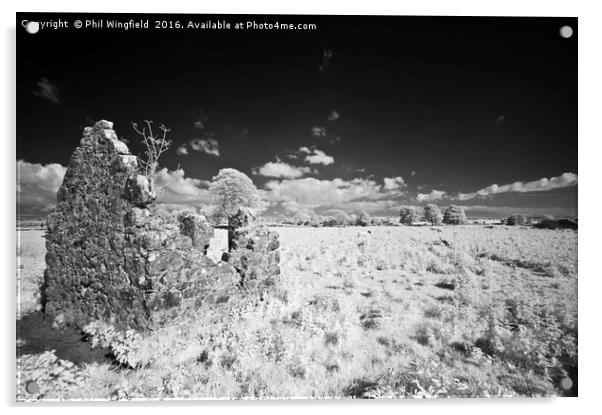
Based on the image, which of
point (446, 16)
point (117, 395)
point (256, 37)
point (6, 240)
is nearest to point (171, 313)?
point (117, 395)

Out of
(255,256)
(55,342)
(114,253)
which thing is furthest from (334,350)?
(55,342)

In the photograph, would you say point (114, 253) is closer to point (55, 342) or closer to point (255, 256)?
point (55, 342)

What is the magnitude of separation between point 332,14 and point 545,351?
28.3ft

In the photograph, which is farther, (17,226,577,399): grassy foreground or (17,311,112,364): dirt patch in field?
(17,311,112,364): dirt patch in field

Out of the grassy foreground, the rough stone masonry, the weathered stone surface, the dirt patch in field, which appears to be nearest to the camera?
the grassy foreground

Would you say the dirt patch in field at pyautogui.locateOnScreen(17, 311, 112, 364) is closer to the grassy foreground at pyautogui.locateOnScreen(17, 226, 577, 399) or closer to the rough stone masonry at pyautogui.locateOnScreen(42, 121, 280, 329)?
the grassy foreground at pyautogui.locateOnScreen(17, 226, 577, 399)

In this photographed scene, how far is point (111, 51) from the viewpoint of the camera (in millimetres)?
5984

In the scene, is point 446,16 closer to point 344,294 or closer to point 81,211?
point 344,294

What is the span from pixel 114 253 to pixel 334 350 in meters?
5.15

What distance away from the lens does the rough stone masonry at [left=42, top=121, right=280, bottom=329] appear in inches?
207

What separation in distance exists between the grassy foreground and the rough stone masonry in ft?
1.70

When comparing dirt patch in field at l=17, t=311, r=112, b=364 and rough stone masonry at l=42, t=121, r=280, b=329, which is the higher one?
rough stone masonry at l=42, t=121, r=280, b=329

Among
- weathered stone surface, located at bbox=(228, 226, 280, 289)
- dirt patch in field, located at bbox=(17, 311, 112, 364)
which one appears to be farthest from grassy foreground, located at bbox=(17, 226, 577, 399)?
weathered stone surface, located at bbox=(228, 226, 280, 289)

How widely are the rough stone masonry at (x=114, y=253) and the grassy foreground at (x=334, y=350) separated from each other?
20.4 inches
